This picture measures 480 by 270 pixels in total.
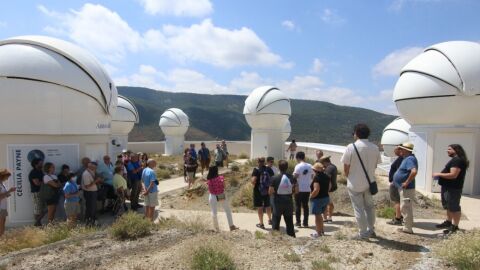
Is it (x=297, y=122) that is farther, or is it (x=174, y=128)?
(x=297, y=122)

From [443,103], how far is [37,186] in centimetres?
1166

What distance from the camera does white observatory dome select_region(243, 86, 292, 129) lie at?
67.2 feet

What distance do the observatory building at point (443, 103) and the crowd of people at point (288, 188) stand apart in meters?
4.97

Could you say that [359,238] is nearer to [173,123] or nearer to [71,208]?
[71,208]

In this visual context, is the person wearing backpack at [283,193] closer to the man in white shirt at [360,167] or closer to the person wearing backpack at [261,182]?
the person wearing backpack at [261,182]

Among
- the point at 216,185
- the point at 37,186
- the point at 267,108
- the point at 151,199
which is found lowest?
the point at 151,199

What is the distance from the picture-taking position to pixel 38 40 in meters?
9.27

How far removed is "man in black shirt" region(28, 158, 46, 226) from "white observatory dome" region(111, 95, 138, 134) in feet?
55.3

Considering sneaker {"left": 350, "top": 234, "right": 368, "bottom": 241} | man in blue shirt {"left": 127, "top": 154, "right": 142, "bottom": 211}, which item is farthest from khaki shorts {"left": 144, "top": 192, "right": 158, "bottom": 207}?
sneaker {"left": 350, "top": 234, "right": 368, "bottom": 241}

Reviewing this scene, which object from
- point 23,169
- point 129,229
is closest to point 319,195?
point 129,229

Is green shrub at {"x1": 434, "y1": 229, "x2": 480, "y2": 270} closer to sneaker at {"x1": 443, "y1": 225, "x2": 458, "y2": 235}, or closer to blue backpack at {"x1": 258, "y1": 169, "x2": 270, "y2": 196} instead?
sneaker at {"x1": 443, "y1": 225, "x2": 458, "y2": 235}

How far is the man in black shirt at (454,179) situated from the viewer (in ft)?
20.8

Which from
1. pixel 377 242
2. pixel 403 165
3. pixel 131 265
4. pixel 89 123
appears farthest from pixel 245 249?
pixel 89 123

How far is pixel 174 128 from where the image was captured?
30969mm
